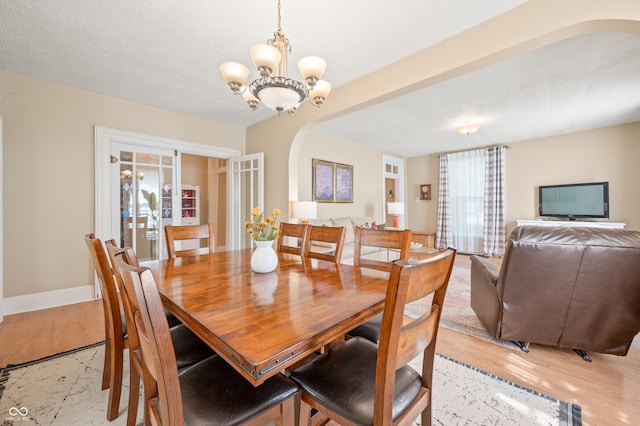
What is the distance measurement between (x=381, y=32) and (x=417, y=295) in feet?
6.78

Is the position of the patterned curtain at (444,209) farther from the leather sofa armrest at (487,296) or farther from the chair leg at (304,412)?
the chair leg at (304,412)

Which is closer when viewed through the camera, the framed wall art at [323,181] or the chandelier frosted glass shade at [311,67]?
the chandelier frosted glass shade at [311,67]

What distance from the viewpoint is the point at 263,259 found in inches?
57.8

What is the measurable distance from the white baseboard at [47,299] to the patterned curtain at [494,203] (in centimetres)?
695

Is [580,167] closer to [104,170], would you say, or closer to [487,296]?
[487,296]

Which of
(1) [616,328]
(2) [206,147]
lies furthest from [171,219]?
(1) [616,328]

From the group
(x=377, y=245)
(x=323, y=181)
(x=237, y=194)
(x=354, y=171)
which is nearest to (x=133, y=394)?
(x=377, y=245)

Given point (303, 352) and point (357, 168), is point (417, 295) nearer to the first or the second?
point (303, 352)

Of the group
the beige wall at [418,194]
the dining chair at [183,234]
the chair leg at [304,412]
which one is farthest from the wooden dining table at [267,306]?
the beige wall at [418,194]

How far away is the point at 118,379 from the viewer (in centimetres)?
131

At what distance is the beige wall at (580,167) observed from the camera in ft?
14.4

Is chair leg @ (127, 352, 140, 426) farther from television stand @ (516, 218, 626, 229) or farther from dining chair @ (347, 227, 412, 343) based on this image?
television stand @ (516, 218, 626, 229)

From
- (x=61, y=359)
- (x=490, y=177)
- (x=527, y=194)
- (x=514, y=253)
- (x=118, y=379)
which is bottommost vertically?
(x=61, y=359)

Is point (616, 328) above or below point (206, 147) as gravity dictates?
below
